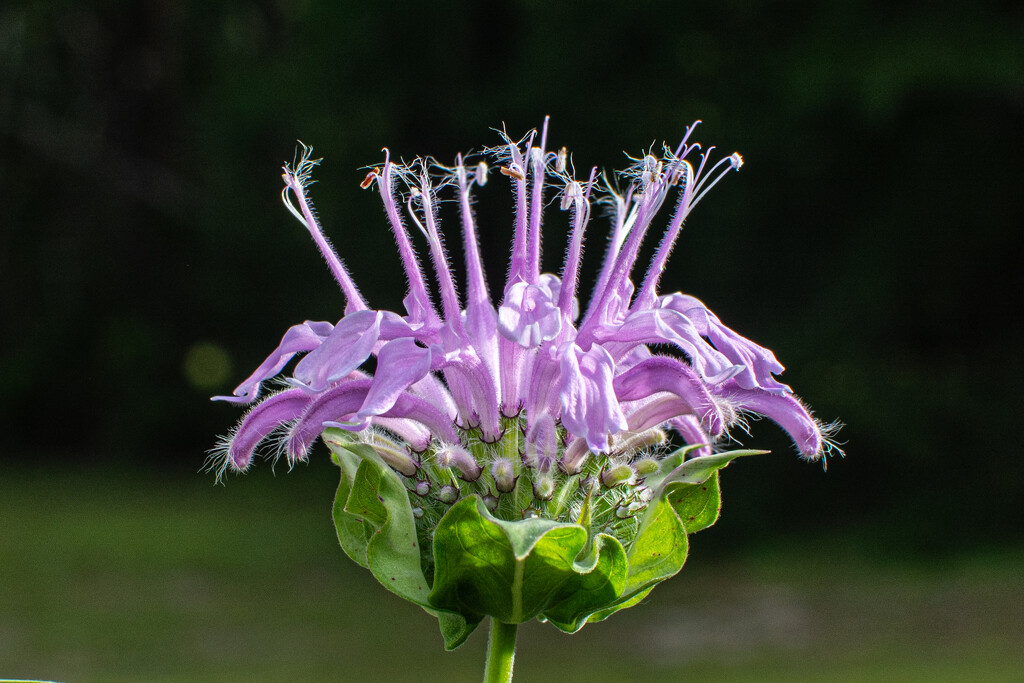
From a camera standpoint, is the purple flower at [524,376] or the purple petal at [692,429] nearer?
the purple flower at [524,376]

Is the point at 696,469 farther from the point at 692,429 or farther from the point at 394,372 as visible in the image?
the point at 394,372

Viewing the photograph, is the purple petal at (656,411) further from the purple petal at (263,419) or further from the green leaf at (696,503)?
the purple petal at (263,419)

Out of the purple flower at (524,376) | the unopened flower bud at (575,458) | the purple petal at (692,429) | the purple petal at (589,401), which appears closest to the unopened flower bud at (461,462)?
the purple flower at (524,376)

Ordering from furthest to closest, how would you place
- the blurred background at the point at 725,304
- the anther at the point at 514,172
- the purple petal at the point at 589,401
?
the blurred background at the point at 725,304 → the anther at the point at 514,172 → the purple petal at the point at 589,401

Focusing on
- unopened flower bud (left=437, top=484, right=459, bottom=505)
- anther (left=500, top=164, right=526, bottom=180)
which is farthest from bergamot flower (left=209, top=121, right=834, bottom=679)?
anther (left=500, top=164, right=526, bottom=180)

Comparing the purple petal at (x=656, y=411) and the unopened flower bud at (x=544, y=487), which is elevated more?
the purple petal at (x=656, y=411)

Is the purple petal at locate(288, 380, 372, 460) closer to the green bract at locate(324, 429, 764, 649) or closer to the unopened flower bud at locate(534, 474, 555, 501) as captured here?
the green bract at locate(324, 429, 764, 649)

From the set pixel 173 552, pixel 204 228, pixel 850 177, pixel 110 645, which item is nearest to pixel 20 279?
pixel 204 228
